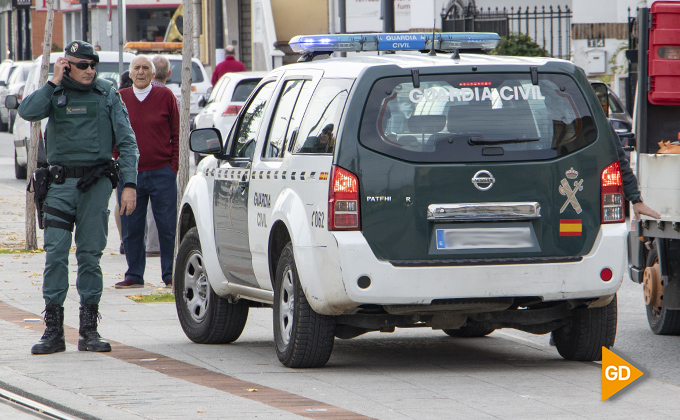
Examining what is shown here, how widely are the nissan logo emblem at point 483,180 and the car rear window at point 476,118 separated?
3.4 inches

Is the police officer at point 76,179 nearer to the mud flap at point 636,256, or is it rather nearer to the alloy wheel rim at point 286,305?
the alloy wheel rim at point 286,305

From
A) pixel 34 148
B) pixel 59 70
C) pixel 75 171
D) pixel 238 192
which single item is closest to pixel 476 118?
pixel 238 192

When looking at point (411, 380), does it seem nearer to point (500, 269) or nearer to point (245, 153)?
point (500, 269)

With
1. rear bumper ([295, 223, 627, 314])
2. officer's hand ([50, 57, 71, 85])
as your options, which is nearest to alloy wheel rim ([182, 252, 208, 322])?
officer's hand ([50, 57, 71, 85])

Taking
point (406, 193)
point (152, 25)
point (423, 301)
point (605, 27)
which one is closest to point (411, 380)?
point (423, 301)

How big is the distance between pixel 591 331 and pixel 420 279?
1177 millimetres

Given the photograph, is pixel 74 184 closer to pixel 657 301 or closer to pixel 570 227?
pixel 570 227

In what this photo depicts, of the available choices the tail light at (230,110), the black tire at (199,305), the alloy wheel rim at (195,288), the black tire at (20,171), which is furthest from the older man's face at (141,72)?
the black tire at (20,171)

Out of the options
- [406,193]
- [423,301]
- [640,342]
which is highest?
[406,193]

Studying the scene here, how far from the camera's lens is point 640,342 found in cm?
877

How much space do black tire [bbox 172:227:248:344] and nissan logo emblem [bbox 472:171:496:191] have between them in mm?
2168

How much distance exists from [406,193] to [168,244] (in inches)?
194

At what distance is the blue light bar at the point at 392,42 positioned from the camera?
8.20 metres

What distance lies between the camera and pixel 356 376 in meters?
7.15
